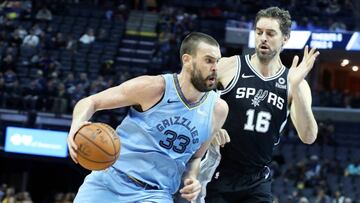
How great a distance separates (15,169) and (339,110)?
960cm

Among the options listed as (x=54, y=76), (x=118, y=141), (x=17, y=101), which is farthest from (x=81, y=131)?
(x=54, y=76)

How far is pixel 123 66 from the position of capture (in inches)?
885

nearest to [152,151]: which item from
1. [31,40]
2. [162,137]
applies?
[162,137]

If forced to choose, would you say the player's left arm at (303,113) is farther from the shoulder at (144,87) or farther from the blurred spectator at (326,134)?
the blurred spectator at (326,134)

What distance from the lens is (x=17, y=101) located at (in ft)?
62.1

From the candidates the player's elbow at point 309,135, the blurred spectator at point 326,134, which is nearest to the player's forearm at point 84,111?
the player's elbow at point 309,135

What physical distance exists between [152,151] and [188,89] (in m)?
0.48

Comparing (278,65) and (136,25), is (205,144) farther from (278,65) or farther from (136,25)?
(136,25)

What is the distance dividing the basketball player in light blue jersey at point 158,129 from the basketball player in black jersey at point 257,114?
0.65m

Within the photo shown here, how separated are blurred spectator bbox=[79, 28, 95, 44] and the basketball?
19.0 meters

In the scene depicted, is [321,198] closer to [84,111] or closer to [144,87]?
[144,87]

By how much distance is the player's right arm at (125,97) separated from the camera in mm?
4648

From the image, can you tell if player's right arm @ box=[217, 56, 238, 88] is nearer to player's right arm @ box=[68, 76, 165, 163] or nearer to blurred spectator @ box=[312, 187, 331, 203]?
player's right arm @ box=[68, 76, 165, 163]

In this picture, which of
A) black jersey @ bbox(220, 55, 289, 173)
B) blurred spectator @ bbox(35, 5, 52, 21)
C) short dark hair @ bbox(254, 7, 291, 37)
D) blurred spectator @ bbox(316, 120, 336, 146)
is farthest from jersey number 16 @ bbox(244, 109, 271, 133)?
blurred spectator @ bbox(35, 5, 52, 21)
